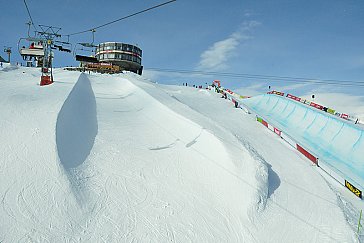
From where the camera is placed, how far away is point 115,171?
6.28 meters

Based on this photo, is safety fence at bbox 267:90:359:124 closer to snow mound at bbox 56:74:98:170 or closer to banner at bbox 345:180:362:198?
banner at bbox 345:180:362:198

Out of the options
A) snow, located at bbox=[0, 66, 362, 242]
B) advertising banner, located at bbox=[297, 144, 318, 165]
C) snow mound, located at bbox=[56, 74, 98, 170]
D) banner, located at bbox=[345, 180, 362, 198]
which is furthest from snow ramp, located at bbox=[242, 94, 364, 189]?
snow mound, located at bbox=[56, 74, 98, 170]

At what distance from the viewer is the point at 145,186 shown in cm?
596

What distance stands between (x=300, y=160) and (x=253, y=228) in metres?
5.77

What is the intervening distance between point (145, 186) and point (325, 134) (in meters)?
12.8

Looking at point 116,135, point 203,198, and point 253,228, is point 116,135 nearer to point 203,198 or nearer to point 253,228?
point 203,198

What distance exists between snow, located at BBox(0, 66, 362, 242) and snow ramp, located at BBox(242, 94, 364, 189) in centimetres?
237

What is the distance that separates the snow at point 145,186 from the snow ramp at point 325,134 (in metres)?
2.37

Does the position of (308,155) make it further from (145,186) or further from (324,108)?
(324,108)

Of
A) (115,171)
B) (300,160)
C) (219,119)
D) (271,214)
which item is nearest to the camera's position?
(271,214)

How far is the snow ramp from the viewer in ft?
34.3

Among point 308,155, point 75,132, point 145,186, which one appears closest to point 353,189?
point 308,155

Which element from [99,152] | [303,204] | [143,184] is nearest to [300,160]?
[303,204]

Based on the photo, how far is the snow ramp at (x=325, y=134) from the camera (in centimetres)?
1046
